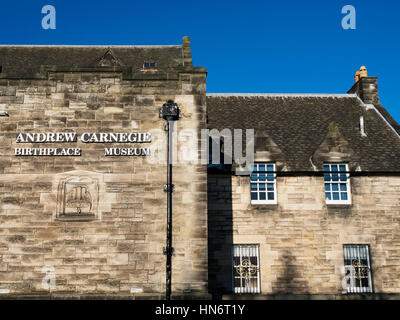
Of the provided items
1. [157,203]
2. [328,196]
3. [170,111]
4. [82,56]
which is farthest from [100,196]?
[82,56]

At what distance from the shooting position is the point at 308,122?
18.2m

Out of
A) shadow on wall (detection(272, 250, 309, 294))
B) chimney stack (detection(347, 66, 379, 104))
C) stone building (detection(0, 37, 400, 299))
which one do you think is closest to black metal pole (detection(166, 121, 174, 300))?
stone building (detection(0, 37, 400, 299))

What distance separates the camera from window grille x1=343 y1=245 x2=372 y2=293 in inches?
583

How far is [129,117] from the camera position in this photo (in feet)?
41.0

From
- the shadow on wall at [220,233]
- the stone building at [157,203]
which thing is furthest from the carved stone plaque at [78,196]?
the shadow on wall at [220,233]

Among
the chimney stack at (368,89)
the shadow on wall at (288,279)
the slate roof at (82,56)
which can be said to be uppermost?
the slate roof at (82,56)

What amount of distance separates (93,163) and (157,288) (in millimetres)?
4071

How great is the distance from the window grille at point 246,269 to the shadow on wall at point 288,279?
71 cm

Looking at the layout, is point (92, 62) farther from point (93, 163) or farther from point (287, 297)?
point (287, 297)

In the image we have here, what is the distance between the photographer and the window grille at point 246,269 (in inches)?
572

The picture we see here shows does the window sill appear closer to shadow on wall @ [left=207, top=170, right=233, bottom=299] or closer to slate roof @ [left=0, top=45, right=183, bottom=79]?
shadow on wall @ [left=207, top=170, right=233, bottom=299]

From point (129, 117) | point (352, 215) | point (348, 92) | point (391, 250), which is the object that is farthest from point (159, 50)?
point (391, 250)

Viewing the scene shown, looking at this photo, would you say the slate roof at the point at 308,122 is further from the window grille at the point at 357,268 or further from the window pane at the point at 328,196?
the window grille at the point at 357,268

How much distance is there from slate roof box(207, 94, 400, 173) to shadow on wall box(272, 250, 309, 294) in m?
3.34
